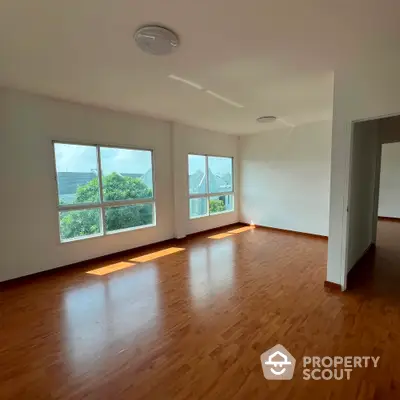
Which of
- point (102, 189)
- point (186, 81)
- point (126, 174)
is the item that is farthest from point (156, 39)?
point (126, 174)

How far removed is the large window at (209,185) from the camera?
6.09 m

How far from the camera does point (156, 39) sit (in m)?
2.10

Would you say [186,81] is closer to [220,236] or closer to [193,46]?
[193,46]

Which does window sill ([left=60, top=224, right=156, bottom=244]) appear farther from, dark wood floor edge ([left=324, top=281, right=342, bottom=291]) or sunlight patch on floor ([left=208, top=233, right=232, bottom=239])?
dark wood floor edge ([left=324, top=281, right=342, bottom=291])

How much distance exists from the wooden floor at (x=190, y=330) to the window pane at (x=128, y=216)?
3.06ft

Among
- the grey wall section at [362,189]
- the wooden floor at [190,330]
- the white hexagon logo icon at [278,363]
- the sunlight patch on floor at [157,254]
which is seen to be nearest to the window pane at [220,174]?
the sunlight patch on floor at [157,254]

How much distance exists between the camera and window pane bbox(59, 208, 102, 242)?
3971 mm

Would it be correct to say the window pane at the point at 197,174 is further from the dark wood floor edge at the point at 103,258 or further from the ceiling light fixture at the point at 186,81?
the ceiling light fixture at the point at 186,81

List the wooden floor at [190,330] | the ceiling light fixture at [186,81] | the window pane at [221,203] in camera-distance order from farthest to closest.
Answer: the window pane at [221,203]
the ceiling light fixture at [186,81]
the wooden floor at [190,330]

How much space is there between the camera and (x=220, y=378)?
177 centimetres

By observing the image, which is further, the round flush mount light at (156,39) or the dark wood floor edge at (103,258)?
the dark wood floor edge at (103,258)

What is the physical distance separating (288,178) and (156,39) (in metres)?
4.91

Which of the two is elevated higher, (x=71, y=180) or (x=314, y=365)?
(x=71, y=180)

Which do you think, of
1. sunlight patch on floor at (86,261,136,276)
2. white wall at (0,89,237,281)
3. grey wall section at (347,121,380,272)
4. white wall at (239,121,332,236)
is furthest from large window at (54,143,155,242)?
grey wall section at (347,121,380,272)
